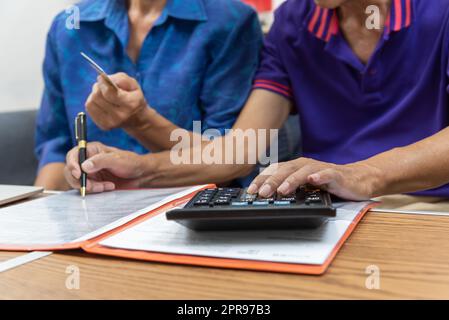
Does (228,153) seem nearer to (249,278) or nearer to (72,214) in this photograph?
(72,214)

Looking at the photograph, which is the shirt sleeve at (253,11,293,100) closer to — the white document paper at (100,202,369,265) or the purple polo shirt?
the purple polo shirt

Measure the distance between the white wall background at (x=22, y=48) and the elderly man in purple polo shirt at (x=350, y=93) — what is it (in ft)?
3.15

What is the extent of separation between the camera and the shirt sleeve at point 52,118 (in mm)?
1213

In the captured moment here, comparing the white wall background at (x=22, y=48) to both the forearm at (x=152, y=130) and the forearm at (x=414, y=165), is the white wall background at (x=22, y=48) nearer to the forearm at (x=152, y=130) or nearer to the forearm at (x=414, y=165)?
the forearm at (x=152, y=130)

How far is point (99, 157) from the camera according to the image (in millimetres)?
837

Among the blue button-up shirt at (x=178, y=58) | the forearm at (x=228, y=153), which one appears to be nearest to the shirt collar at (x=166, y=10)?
the blue button-up shirt at (x=178, y=58)

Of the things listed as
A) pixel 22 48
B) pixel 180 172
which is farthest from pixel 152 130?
pixel 22 48

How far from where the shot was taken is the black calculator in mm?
487

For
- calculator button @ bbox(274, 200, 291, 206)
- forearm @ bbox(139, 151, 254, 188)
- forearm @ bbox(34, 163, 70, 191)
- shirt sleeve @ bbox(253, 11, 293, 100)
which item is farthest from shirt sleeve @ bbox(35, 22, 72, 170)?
calculator button @ bbox(274, 200, 291, 206)

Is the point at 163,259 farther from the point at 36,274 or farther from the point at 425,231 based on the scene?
the point at 425,231

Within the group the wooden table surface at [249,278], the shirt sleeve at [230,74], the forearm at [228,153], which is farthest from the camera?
the shirt sleeve at [230,74]

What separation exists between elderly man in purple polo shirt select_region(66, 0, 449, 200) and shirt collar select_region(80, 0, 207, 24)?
0.16m

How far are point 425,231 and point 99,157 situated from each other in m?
Result: 0.50

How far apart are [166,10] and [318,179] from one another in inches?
25.8
